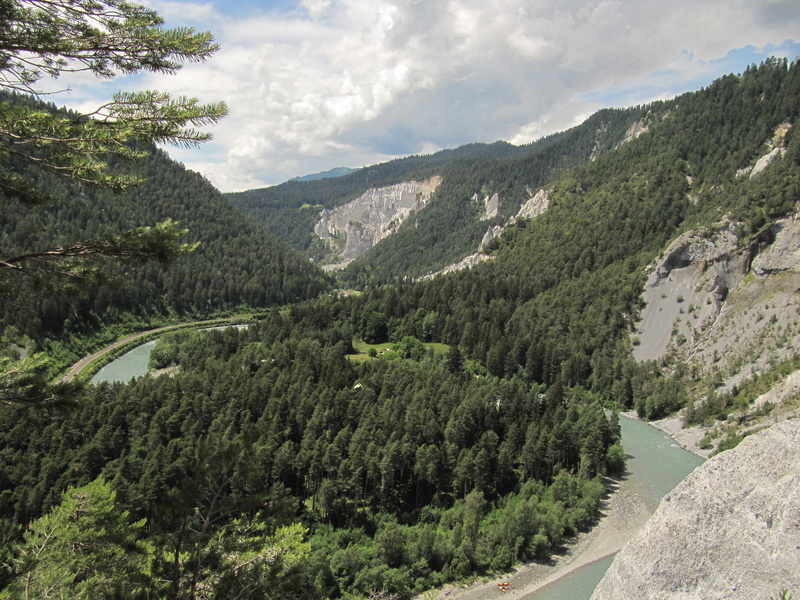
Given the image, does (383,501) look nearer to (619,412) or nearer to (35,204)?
(35,204)

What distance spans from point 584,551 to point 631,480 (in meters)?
14.1

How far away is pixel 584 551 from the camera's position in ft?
122

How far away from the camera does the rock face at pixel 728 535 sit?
1432cm

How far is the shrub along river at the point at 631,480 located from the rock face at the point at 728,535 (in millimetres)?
17150

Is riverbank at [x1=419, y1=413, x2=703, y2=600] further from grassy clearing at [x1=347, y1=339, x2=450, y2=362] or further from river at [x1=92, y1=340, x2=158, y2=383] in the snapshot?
river at [x1=92, y1=340, x2=158, y2=383]

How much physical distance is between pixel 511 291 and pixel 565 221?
30635 millimetres

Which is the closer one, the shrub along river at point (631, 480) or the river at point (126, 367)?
the shrub along river at point (631, 480)

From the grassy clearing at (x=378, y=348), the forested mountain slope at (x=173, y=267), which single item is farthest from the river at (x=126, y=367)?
the grassy clearing at (x=378, y=348)

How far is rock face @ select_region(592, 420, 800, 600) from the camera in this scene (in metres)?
14.3

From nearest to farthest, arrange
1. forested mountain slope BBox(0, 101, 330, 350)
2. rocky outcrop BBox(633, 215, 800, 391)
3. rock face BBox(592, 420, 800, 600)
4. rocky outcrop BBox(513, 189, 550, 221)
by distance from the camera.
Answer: rock face BBox(592, 420, 800, 600), rocky outcrop BBox(633, 215, 800, 391), forested mountain slope BBox(0, 101, 330, 350), rocky outcrop BBox(513, 189, 550, 221)

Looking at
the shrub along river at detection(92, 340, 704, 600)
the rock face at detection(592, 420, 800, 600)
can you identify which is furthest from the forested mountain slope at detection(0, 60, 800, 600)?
the rock face at detection(592, 420, 800, 600)

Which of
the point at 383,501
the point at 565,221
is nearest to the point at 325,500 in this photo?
the point at 383,501

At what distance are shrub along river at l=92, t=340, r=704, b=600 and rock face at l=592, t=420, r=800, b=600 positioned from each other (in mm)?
17150

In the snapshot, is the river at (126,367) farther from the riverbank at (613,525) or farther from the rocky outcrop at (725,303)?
the rocky outcrop at (725,303)
